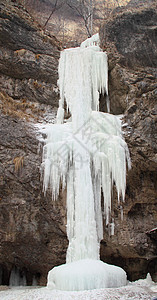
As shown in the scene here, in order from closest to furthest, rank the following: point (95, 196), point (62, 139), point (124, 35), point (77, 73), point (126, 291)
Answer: point (126, 291)
point (95, 196)
point (62, 139)
point (77, 73)
point (124, 35)

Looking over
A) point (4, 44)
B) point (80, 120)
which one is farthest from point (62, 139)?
point (4, 44)

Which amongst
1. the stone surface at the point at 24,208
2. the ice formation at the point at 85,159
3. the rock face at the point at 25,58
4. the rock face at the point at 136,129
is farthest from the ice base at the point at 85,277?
the rock face at the point at 25,58

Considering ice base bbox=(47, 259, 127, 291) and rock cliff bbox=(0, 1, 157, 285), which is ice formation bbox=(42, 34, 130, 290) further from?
rock cliff bbox=(0, 1, 157, 285)

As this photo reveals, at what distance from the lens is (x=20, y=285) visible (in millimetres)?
9969

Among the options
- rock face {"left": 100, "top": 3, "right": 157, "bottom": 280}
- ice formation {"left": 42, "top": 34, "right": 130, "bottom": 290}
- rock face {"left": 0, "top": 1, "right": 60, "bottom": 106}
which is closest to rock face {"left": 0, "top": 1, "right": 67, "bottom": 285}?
rock face {"left": 0, "top": 1, "right": 60, "bottom": 106}

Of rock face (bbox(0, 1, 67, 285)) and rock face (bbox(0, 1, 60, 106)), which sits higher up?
rock face (bbox(0, 1, 60, 106))

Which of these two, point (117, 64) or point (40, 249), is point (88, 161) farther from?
point (117, 64)

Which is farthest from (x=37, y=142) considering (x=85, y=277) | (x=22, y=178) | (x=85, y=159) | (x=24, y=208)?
(x=85, y=277)

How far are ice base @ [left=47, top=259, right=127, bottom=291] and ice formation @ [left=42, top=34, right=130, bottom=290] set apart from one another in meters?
0.09

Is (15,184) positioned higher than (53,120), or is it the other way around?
(53,120)

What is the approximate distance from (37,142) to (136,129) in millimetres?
3693

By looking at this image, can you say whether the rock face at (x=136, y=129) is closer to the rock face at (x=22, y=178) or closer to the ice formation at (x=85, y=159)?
the ice formation at (x=85, y=159)

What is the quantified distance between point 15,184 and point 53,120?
143 inches

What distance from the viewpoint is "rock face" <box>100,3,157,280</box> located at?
9258 mm
